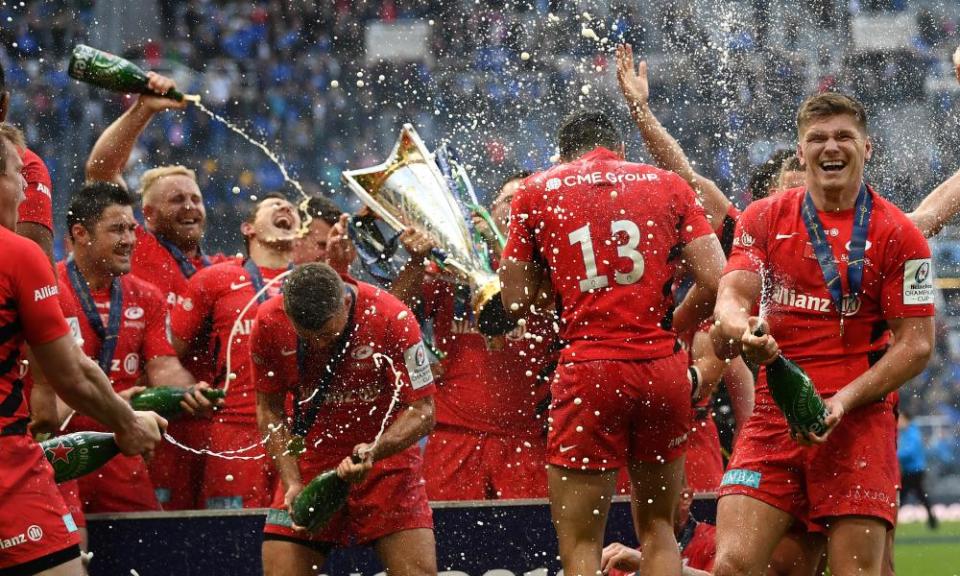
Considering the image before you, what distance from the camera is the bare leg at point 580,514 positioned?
4.77 m

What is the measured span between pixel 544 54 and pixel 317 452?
9045 mm

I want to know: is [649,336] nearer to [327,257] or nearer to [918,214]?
[918,214]

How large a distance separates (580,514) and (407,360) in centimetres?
101

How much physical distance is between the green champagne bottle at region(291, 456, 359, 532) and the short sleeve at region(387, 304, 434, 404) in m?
0.42

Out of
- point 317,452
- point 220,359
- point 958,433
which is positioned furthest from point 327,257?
point 958,433

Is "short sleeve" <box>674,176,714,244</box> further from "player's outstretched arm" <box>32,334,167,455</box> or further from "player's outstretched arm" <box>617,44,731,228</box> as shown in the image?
"player's outstretched arm" <box>32,334,167,455</box>

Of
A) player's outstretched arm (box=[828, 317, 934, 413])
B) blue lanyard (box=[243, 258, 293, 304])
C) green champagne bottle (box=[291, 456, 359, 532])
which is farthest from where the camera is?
blue lanyard (box=[243, 258, 293, 304])

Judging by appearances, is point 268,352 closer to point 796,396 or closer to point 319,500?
point 319,500

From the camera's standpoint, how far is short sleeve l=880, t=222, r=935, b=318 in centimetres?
436

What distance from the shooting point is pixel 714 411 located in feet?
22.3

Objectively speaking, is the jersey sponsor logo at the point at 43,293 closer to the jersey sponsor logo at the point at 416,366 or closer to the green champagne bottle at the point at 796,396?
the jersey sponsor logo at the point at 416,366

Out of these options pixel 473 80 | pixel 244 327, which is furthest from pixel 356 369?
pixel 473 80

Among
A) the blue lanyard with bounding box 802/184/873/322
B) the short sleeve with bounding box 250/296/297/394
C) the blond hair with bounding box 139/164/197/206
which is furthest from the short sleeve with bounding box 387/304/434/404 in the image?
the blond hair with bounding box 139/164/197/206

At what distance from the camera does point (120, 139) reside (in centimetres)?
663
